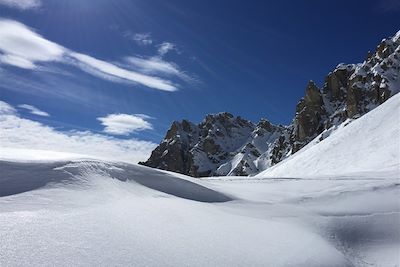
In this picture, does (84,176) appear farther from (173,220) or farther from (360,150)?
(360,150)

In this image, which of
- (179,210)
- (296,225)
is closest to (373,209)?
(296,225)

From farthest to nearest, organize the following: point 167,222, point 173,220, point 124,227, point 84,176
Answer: point 84,176 < point 173,220 < point 167,222 < point 124,227

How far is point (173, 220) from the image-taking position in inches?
287

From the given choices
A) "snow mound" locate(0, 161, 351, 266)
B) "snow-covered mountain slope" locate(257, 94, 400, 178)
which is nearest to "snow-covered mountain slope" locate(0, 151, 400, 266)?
"snow mound" locate(0, 161, 351, 266)

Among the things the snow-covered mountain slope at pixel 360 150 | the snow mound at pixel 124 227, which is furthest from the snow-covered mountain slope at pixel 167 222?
the snow-covered mountain slope at pixel 360 150

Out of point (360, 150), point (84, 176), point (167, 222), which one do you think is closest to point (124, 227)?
point (167, 222)

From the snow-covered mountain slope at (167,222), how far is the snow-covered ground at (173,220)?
0.02 metres

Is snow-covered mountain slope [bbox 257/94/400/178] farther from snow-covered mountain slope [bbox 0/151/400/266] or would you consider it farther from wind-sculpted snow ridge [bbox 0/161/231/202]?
wind-sculpted snow ridge [bbox 0/161/231/202]

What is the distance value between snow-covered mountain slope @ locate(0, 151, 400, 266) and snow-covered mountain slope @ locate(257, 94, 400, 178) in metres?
15.3

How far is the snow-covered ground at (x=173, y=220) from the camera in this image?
5.25m

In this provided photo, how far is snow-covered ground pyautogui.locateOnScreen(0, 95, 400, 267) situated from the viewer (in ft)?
17.2

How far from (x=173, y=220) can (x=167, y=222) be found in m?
0.21

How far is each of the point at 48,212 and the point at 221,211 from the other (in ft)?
13.3

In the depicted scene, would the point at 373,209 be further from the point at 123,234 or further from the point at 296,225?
the point at 123,234
